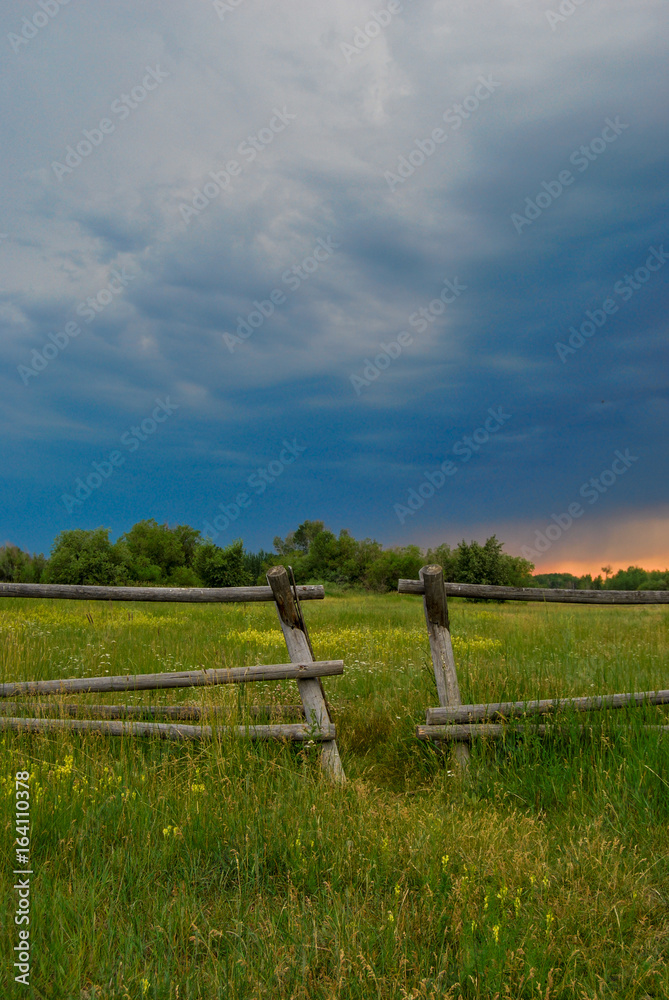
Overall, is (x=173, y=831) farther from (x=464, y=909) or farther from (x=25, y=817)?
(x=464, y=909)

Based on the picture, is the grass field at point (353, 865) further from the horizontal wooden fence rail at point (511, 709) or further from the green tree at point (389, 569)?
the green tree at point (389, 569)

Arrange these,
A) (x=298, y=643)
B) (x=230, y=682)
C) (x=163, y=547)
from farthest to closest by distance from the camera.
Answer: (x=163, y=547) < (x=298, y=643) < (x=230, y=682)

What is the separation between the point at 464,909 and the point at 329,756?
235cm

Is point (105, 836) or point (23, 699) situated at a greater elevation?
point (23, 699)

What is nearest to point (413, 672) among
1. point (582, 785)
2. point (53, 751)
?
point (582, 785)

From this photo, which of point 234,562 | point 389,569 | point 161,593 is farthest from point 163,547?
point 161,593

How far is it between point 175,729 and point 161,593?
3.93ft

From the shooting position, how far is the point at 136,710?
5473mm

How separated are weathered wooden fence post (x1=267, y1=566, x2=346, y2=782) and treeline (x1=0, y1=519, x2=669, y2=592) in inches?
1289

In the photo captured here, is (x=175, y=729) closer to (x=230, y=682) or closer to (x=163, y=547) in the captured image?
(x=230, y=682)

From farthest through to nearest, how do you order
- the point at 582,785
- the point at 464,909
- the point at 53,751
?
the point at 53,751 < the point at 582,785 < the point at 464,909

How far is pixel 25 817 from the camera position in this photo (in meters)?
3.78

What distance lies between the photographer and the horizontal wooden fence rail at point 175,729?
16.6 feet

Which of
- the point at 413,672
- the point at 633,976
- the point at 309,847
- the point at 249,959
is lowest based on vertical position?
the point at 633,976
